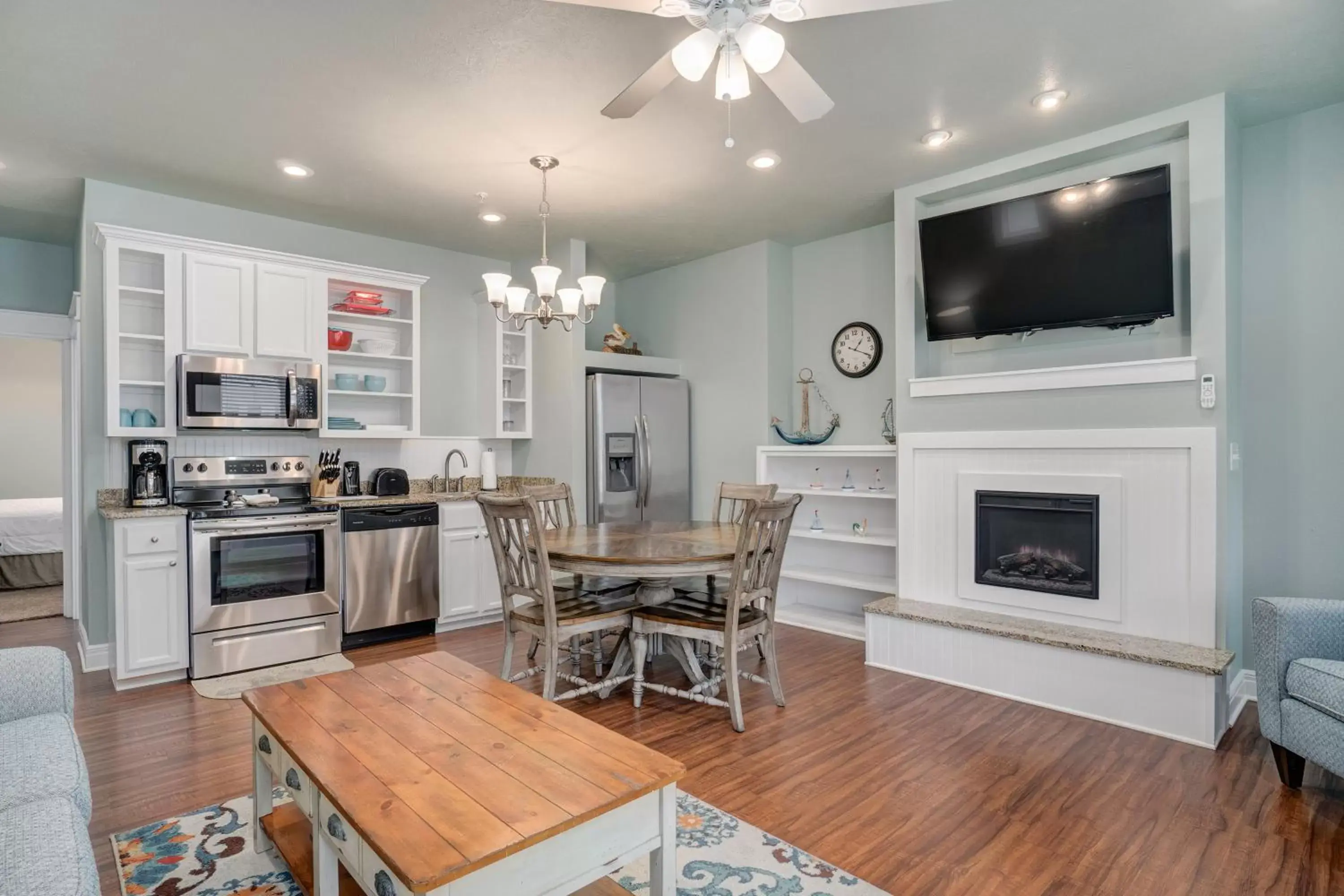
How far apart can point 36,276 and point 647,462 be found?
459 cm

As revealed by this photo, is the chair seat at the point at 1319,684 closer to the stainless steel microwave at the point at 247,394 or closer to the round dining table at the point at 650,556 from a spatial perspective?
the round dining table at the point at 650,556

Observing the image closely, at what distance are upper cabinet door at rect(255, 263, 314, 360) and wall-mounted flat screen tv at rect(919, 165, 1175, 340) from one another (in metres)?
3.80

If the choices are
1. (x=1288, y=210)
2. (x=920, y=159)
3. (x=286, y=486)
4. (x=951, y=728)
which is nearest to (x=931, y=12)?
(x=920, y=159)

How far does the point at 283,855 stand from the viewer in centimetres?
198

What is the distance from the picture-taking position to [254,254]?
4.23 meters

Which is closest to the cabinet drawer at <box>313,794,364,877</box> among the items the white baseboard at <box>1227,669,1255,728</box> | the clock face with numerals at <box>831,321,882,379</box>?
the white baseboard at <box>1227,669,1255,728</box>

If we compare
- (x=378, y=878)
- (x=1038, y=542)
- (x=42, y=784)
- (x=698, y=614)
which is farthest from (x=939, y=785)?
(x=42, y=784)

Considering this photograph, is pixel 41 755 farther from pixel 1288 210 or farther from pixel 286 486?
pixel 1288 210

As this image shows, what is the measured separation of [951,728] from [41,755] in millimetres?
3152

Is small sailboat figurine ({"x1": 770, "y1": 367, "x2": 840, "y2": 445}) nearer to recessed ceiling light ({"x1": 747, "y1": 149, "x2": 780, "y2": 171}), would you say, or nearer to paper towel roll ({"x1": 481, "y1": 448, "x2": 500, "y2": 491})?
recessed ceiling light ({"x1": 747, "y1": 149, "x2": 780, "y2": 171})

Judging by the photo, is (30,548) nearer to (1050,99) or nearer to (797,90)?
(797,90)

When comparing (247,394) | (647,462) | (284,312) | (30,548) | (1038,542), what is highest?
(284,312)

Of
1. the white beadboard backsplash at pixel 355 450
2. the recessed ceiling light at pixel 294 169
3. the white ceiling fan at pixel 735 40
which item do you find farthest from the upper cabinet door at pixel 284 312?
the white ceiling fan at pixel 735 40

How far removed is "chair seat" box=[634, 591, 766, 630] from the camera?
124 inches
